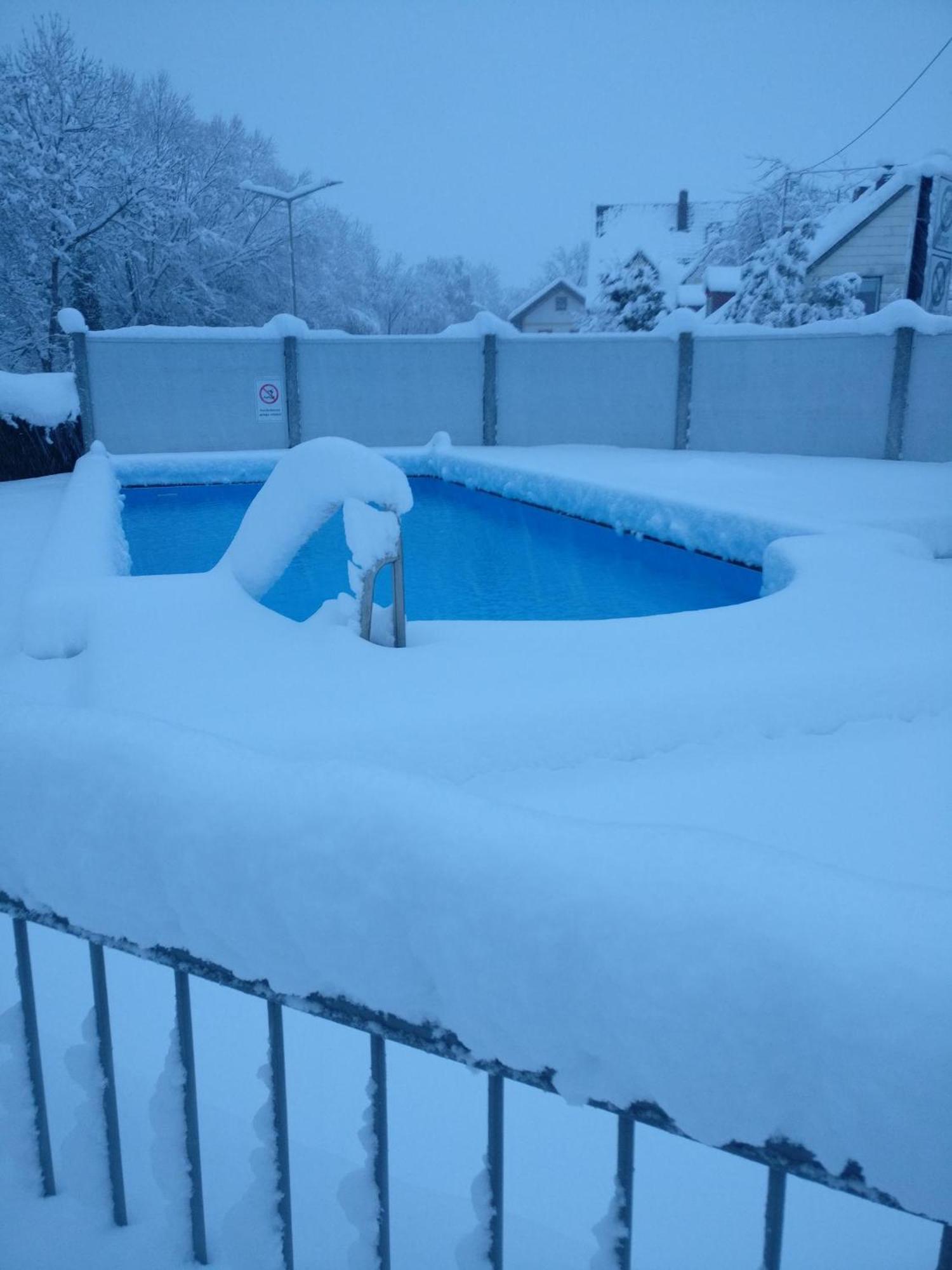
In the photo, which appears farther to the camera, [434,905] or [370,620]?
[370,620]

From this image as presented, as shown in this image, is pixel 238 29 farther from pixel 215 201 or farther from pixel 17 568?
pixel 17 568

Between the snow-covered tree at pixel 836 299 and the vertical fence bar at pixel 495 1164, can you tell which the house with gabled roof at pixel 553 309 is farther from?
the vertical fence bar at pixel 495 1164

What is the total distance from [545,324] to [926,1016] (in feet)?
170

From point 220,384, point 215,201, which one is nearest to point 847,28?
point 215,201

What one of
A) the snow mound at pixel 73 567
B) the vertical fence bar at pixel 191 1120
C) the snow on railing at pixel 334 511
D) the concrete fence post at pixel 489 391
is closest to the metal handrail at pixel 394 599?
the snow on railing at pixel 334 511

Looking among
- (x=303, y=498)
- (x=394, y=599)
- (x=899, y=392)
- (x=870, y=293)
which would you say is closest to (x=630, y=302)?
(x=870, y=293)

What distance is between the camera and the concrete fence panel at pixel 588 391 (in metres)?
14.5

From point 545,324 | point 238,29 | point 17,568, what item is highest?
point 238,29

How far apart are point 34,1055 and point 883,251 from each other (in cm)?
2447

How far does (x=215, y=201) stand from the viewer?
28.5m

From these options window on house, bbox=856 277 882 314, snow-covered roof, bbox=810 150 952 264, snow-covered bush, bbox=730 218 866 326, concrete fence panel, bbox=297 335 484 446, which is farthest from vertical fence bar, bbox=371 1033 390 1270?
window on house, bbox=856 277 882 314

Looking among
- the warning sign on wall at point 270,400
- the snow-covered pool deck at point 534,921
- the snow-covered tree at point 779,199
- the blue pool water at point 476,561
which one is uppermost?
the snow-covered tree at point 779,199

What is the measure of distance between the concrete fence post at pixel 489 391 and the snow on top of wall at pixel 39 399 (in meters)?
6.71

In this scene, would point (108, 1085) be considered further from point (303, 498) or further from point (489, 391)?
point (489, 391)
